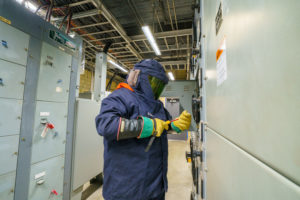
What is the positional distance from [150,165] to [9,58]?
1636 mm

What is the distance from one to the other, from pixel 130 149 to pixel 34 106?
1229mm

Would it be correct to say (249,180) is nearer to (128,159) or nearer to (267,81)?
(267,81)

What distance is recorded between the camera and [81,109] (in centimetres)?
211

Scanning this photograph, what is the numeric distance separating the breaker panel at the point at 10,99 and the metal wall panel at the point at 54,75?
0.65ft

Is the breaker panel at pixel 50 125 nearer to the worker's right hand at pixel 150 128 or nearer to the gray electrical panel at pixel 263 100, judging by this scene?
the worker's right hand at pixel 150 128

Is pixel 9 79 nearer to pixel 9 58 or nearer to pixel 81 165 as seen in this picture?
pixel 9 58

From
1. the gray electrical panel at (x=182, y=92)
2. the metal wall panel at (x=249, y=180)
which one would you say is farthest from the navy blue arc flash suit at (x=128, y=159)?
the gray electrical panel at (x=182, y=92)

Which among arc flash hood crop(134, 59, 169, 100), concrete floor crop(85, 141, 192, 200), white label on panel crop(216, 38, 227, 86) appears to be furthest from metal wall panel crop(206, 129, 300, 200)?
concrete floor crop(85, 141, 192, 200)

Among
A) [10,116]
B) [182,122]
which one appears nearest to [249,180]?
[182,122]

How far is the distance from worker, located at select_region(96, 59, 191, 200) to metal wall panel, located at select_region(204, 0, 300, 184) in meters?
0.74

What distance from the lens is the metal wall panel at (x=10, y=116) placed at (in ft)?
3.97

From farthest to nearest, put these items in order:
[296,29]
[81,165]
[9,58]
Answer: [81,165], [9,58], [296,29]

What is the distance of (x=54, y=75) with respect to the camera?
169 cm

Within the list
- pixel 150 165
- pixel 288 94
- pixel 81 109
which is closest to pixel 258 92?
pixel 288 94
